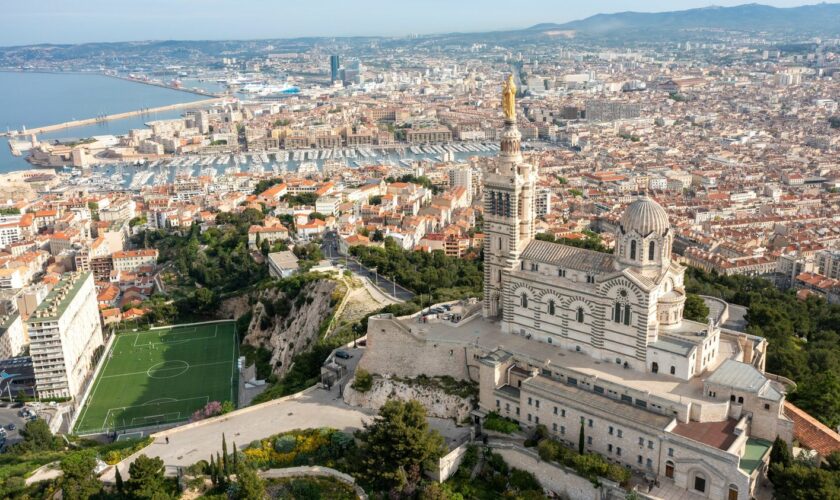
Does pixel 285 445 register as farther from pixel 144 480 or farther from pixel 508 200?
pixel 508 200

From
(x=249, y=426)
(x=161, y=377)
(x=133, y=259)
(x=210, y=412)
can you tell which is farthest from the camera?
(x=133, y=259)

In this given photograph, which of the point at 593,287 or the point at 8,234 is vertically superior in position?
the point at 593,287

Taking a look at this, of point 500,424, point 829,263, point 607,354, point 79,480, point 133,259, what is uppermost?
point 607,354

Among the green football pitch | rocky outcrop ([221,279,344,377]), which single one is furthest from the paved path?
rocky outcrop ([221,279,344,377])

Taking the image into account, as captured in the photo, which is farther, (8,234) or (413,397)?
(8,234)

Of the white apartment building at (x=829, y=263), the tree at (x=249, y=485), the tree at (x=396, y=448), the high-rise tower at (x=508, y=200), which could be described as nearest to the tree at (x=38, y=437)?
the tree at (x=249, y=485)

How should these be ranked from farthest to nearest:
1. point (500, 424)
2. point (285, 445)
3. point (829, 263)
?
1. point (829, 263)
2. point (285, 445)
3. point (500, 424)

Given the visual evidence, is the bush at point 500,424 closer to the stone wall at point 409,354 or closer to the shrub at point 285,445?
the stone wall at point 409,354

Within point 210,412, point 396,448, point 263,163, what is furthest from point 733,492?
point 263,163
